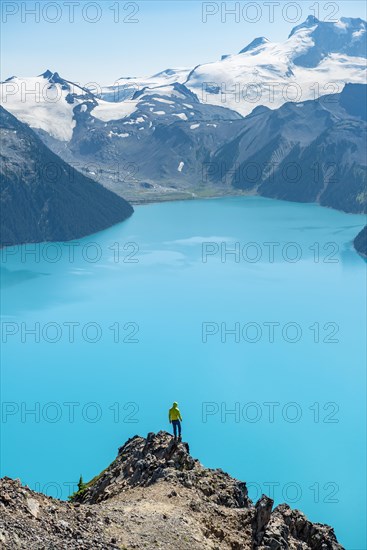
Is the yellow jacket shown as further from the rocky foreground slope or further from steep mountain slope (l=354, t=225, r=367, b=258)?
steep mountain slope (l=354, t=225, r=367, b=258)

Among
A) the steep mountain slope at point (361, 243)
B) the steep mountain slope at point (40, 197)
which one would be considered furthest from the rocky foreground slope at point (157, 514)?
the steep mountain slope at point (40, 197)

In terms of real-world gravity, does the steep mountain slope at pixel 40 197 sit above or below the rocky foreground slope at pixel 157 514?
below

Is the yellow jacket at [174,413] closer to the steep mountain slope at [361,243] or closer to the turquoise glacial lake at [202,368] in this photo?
the turquoise glacial lake at [202,368]

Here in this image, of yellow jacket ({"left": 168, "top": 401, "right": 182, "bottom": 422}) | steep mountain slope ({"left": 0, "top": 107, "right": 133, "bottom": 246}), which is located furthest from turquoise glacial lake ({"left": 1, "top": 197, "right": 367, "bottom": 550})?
steep mountain slope ({"left": 0, "top": 107, "right": 133, "bottom": 246})

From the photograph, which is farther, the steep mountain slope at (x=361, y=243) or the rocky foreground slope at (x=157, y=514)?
the steep mountain slope at (x=361, y=243)

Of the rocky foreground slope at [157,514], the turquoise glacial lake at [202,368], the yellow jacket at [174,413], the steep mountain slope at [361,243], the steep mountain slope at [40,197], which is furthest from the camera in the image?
the steep mountain slope at [40,197]

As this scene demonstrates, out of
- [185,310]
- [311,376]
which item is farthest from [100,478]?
[185,310]

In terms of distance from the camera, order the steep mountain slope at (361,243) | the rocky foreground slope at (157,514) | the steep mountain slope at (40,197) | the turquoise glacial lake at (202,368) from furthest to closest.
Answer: the steep mountain slope at (40,197), the steep mountain slope at (361,243), the turquoise glacial lake at (202,368), the rocky foreground slope at (157,514)
